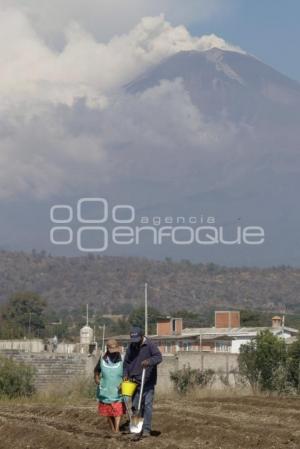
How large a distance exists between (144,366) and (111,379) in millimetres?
659

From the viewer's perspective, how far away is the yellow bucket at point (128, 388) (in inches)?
781

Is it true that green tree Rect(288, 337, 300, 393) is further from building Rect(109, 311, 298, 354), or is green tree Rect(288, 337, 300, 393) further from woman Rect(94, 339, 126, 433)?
building Rect(109, 311, 298, 354)

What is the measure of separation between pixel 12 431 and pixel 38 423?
1888 mm

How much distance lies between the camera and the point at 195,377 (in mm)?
45000

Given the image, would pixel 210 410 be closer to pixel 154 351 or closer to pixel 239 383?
pixel 154 351

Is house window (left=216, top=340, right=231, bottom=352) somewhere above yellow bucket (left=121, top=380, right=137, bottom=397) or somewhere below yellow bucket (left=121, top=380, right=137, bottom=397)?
above

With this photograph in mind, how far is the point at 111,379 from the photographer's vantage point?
1994 centimetres

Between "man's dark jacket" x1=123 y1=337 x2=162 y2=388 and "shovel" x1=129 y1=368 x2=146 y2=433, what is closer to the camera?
"shovel" x1=129 y1=368 x2=146 y2=433

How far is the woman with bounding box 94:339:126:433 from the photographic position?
1994cm

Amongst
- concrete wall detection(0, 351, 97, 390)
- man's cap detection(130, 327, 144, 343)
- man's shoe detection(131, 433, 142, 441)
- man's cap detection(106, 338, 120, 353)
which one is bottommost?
man's shoe detection(131, 433, 142, 441)

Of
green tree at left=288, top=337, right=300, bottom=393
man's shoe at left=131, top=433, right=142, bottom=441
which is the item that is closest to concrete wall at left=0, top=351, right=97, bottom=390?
green tree at left=288, top=337, right=300, bottom=393

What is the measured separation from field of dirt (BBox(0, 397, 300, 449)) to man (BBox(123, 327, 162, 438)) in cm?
47

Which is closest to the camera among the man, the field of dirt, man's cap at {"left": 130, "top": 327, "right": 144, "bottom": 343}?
the field of dirt

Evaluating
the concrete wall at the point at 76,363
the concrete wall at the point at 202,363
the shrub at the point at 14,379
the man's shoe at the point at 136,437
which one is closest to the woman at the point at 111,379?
the man's shoe at the point at 136,437
